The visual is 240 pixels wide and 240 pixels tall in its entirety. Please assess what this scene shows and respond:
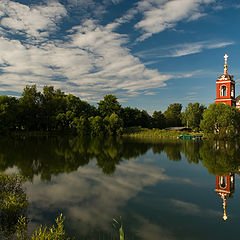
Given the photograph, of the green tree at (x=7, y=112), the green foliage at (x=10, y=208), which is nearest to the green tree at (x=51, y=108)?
the green tree at (x=7, y=112)

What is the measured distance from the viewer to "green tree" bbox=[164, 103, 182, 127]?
114050 mm

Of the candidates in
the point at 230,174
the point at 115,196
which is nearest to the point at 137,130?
the point at 230,174

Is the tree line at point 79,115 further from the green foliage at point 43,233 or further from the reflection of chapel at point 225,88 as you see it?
the green foliage at point 43,233

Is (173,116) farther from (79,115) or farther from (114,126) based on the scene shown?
(79,115)

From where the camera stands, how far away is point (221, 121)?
169ft

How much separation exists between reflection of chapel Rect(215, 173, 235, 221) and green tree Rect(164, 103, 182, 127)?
315 ft

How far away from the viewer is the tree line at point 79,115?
5372 centimetres

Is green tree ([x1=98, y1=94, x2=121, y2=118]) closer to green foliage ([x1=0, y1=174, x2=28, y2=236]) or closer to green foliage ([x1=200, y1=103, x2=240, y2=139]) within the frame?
green foliage ([x1=200, y1=103, x2=240, y2=139])

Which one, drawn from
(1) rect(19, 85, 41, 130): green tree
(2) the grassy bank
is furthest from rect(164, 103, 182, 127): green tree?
(1) rect(19, 85, 41, 130): green tree

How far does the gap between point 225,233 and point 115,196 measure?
243 inches

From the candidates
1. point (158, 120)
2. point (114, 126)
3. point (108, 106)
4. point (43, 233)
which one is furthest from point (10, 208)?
point (158, 120)

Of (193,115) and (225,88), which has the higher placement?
(225,88)

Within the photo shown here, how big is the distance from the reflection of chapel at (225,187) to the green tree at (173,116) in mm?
95883

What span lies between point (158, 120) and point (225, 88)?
150ft
